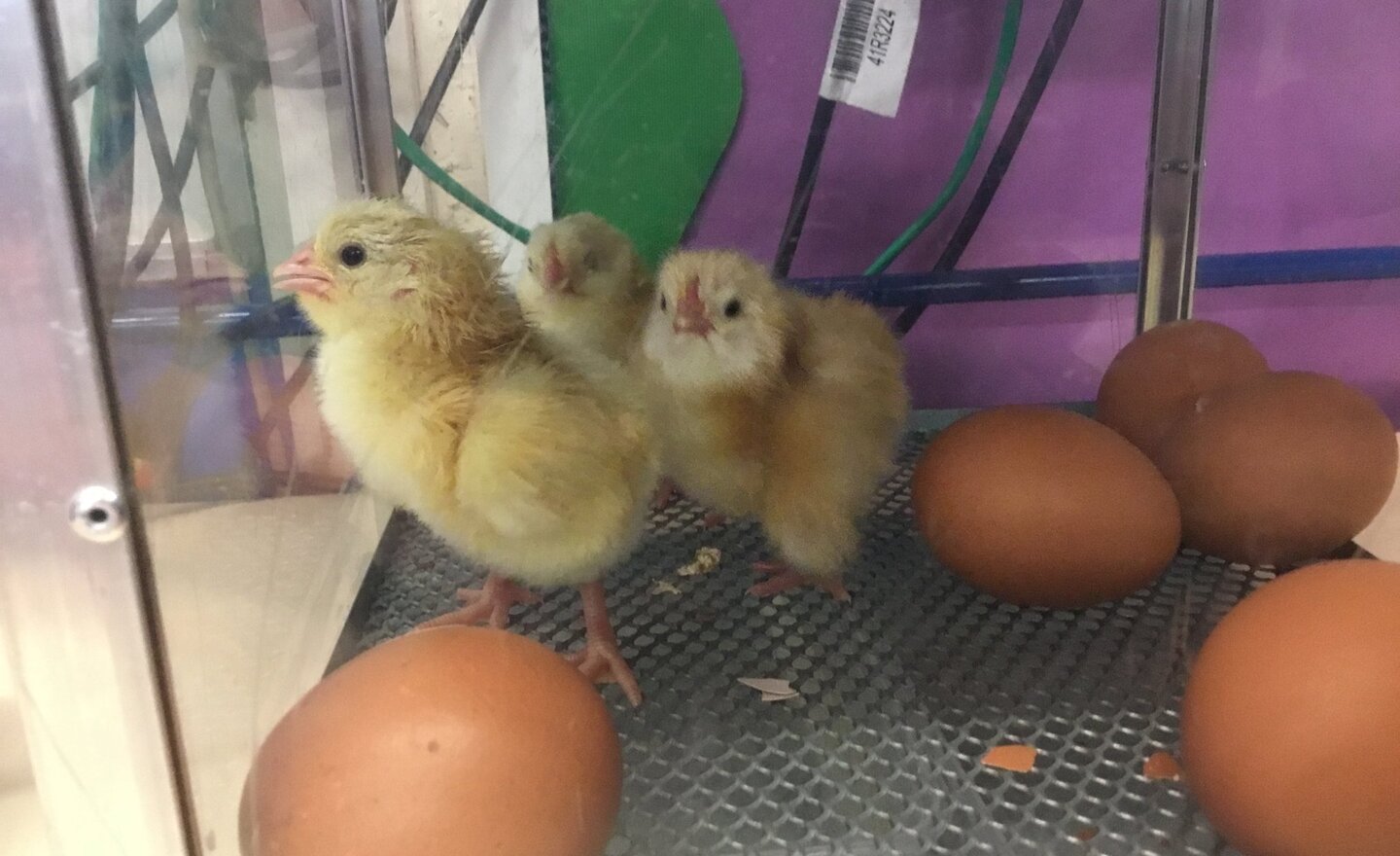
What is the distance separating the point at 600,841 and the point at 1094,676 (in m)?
0.41

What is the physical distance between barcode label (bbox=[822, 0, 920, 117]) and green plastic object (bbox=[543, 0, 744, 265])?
0.40 ft

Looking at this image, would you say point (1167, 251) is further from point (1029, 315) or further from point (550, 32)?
point (550, 32)

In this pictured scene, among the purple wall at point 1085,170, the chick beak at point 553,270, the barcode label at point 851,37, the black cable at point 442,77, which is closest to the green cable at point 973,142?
the purple wall at point 1085,170

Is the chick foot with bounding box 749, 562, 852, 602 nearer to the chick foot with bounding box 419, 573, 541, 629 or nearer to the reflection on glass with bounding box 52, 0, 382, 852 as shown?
the chick foot with bounding box 419, 573, 541, 629

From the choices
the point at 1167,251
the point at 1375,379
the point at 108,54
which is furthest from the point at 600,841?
the point at 1375,379

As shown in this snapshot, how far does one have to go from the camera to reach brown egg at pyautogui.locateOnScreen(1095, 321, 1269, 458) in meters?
0.98

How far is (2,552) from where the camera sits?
1.45 feet

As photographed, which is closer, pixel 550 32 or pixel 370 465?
pixel 370 465

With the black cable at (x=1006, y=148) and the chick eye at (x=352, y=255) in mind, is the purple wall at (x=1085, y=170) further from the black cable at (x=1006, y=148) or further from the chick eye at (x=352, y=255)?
the chick eye at (x=352, y=255)

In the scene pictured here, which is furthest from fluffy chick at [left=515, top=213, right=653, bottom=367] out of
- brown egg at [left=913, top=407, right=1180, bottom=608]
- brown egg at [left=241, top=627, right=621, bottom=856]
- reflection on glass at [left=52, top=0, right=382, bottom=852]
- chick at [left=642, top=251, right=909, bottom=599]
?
brown egg at [left=241, top=627, right=621, bottom=856]

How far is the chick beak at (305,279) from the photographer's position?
2.31 ft

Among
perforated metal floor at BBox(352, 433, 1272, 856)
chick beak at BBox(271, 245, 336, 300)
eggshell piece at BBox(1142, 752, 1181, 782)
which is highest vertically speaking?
chick beak at BBox(271, 245, 336, 300)

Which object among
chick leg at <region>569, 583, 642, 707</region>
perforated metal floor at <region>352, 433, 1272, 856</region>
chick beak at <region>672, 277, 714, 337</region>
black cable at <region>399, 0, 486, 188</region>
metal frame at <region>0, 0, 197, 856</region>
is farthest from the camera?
black cable at <region>399, 0, 486, 188</region>

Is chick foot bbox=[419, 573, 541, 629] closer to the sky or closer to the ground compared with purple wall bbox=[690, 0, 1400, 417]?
closer to the ground
